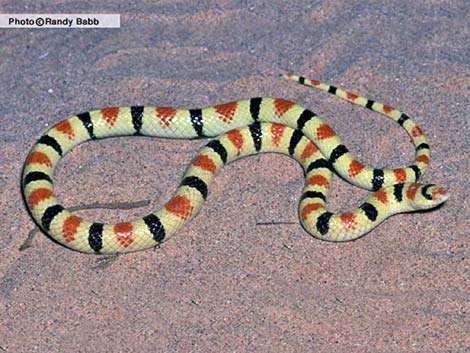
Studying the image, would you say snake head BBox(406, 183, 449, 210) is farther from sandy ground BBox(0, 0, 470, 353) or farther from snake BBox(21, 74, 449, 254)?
sandy ground BBox(0, 0, 470, 353)

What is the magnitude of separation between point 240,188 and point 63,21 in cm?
340

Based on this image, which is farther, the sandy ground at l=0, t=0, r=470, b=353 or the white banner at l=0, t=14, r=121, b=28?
the white banner at l=0, t=14, r=121, b=28

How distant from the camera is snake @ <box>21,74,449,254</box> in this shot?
7.67 metres

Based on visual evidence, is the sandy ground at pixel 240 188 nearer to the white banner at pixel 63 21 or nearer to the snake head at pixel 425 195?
the white banner at pixel 63 21

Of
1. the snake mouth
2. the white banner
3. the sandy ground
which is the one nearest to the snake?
the snake mouth

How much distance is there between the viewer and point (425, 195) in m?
7.61

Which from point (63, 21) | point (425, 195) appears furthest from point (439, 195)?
point (63, 21)

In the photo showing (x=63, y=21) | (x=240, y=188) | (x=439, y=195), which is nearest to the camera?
(x=439, y=195)

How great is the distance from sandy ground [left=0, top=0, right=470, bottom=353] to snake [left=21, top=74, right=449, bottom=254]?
0.48 feet

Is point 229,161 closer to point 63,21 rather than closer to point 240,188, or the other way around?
point 240,188

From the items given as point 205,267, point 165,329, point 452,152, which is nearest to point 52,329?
point 165,329

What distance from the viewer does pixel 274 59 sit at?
955cm

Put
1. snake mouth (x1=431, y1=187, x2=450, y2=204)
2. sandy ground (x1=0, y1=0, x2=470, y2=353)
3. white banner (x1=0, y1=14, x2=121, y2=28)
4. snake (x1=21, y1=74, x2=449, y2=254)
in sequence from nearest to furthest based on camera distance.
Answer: sandy ground (x1=0, y1=0, x2=470, y2=353) < snake mouth (x1=431, y1=187, x2=450, y2=204) < snake (x1=21, y1=74, x2=449, y2=254) < white banner (x1=0, y1=14, x2=121, y2=28)

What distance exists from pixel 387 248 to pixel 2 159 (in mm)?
4137
